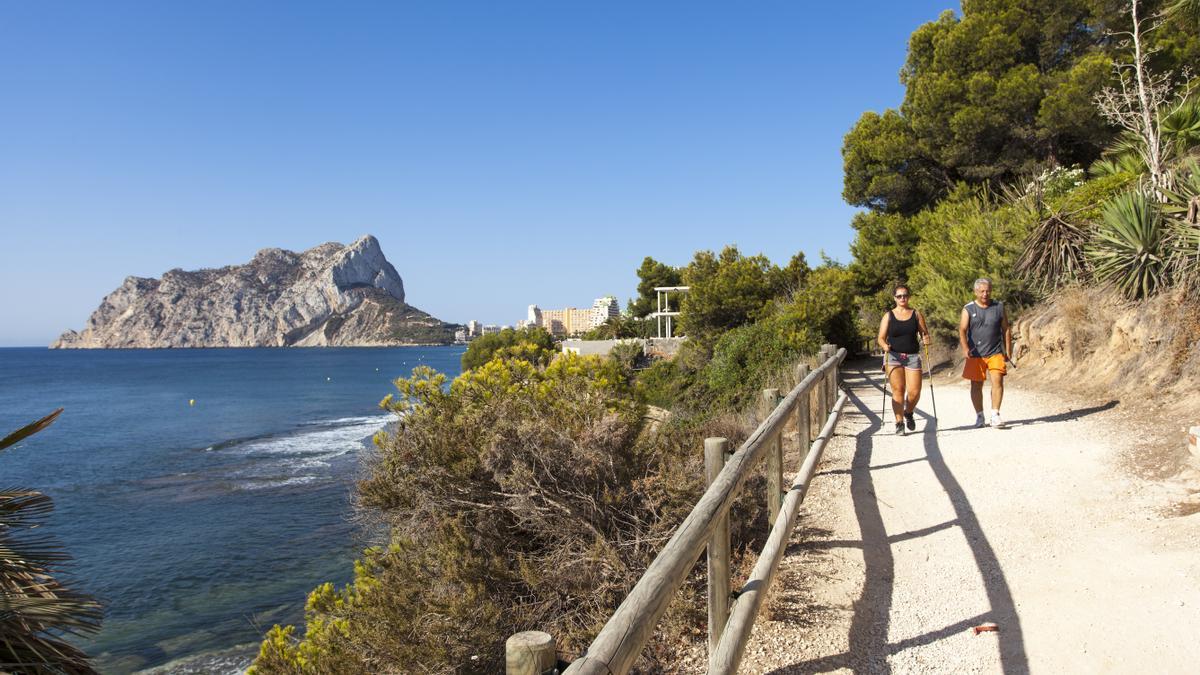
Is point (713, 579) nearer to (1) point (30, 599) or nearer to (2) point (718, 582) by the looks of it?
(2) point (718, 582)

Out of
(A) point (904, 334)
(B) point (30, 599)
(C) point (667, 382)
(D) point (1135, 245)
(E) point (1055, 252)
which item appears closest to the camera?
(B) point (30, 599)

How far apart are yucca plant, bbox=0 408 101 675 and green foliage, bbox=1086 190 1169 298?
11.6 metres

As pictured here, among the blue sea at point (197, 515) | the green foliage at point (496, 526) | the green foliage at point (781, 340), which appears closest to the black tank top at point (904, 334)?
the green foliage at point (496, 526)

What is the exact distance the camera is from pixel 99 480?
84.3 feet

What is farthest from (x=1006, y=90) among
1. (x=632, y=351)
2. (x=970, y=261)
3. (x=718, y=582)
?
(x=718, y=582)

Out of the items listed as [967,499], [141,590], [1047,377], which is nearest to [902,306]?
[967,499]

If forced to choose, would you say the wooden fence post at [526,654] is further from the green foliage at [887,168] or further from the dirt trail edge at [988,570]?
the green foliage at [887,168]

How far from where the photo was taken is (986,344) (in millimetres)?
7828

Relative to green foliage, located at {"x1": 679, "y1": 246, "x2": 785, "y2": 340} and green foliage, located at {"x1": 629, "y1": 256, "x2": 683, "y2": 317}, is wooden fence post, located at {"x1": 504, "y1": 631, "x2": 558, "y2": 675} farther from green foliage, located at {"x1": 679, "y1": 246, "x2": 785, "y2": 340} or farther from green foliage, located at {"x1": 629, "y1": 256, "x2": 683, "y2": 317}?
green foliage, located at {"x1": 629, "y1": 256, "x2": 683, "y2": 317}

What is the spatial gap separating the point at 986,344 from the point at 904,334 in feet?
3.17

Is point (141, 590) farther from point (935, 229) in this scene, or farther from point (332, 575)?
point (935, 229)

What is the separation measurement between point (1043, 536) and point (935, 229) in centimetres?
1563

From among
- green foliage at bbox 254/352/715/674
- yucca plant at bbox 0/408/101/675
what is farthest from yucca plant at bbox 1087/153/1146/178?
yucca plant at bbox 0/408/101/675

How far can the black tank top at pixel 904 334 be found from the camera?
7.72m
